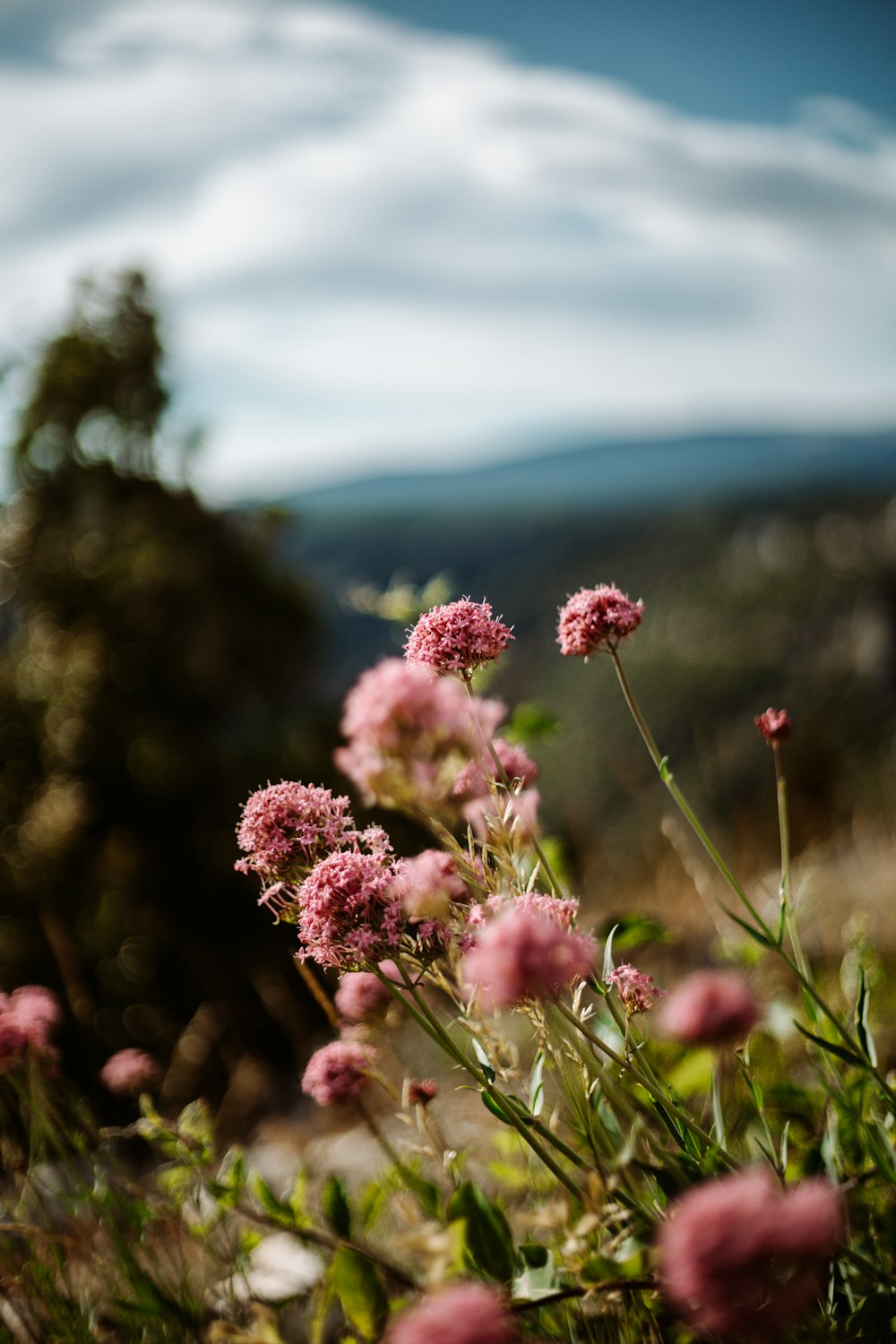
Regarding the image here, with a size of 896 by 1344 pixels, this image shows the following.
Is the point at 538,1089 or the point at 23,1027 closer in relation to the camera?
the point at 538,1089

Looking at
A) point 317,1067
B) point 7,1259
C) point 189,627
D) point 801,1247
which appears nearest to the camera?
point 801,1247

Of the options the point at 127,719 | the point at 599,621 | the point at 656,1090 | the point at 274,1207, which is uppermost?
the point at 127,719

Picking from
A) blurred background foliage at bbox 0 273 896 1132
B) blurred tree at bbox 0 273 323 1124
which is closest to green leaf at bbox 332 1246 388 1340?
blurred background foliage at bbox 0 273 896 1132

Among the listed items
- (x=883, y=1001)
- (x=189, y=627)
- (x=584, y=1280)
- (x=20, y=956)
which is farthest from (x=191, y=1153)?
(x=189, y=627)

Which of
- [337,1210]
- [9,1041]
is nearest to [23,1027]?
[9,1041]

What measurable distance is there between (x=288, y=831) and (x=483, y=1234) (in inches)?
25.9

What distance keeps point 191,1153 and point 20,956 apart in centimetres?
487

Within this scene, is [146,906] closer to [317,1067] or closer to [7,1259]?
[7,1259]

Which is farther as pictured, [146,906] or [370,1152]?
[146,906]

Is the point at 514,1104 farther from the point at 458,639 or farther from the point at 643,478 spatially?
the point at 643,478

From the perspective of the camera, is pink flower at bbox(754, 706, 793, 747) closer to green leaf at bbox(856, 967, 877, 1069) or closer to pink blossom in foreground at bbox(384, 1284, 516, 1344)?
green leaf at bbox(856, 967, 877, 1069)

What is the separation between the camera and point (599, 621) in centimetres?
153

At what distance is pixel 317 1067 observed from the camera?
1.78m

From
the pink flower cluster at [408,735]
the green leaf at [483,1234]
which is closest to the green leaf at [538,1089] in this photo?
the green leaf at [483,1234]
